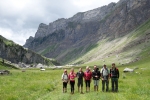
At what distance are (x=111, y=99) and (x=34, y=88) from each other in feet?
48.0

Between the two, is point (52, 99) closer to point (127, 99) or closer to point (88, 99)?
point (88, 99)

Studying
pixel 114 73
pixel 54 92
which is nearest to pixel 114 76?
pixel 114 73

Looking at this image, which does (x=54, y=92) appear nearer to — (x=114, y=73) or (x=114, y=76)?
(x=114, y=76)

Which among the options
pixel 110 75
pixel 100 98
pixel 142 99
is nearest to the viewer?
pixel 142 99

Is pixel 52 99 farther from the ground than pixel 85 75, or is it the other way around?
pixel 85 75

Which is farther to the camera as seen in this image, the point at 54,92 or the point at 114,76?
the point at 54,92

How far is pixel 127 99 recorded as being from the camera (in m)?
25.5

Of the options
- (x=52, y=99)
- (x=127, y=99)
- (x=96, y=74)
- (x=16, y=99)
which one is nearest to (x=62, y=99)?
(x=52, y=99)

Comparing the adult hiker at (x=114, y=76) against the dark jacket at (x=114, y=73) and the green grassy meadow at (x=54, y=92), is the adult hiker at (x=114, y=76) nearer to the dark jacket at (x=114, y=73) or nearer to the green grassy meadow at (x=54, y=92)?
the dark jacket at (x=114, y=73)

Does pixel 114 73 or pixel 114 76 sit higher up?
Answer: pixel 114 73

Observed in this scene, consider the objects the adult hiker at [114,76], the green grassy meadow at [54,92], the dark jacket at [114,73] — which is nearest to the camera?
the green grassy meadow at [54,92]

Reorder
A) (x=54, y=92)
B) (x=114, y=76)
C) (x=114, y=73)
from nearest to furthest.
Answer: (x=114, y=76), (x=114, y=73), (x=54, y=92)

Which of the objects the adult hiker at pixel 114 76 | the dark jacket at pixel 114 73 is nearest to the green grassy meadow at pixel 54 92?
the adult hiker at pixel 114 76

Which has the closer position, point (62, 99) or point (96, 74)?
point (62, 99)
